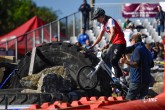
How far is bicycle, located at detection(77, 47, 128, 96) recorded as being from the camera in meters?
11.5

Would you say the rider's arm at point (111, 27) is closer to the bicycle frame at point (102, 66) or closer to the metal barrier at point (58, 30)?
the bicycle frame at point (102, 66)

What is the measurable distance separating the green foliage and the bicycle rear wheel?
50.6m

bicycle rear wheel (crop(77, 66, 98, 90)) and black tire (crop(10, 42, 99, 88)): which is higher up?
black tire (crop(10, 42, 99, 88))

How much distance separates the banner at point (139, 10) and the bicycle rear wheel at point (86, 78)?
12.2 metres

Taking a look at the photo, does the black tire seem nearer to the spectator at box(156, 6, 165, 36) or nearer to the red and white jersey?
the red and white jersey

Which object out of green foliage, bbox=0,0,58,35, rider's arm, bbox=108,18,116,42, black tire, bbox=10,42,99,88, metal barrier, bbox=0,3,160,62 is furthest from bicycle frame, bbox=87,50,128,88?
green foliage, bbox=0,0,58,35

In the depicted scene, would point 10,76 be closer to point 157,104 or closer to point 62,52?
point 62,52

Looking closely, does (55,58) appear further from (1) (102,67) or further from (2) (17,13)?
(2) (17,13)

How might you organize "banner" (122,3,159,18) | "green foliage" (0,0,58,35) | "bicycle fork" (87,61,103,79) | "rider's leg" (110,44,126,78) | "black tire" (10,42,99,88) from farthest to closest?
"green foliage" (0,0,58,35), "banner" (122,3,159,18), "rider's leg" (110,44,126,78), "bicycle fork" (87,61,103,79), "black tire" (10,42,99,88)

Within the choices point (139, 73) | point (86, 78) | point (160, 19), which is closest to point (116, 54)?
point (86, 78)

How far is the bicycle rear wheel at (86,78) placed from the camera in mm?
11444

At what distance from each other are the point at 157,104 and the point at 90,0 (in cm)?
1812

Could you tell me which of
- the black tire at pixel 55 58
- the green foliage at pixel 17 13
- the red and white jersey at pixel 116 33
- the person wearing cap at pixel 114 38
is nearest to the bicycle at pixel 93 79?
the black tire at pixel 55 58

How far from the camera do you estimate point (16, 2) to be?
7956 cm
